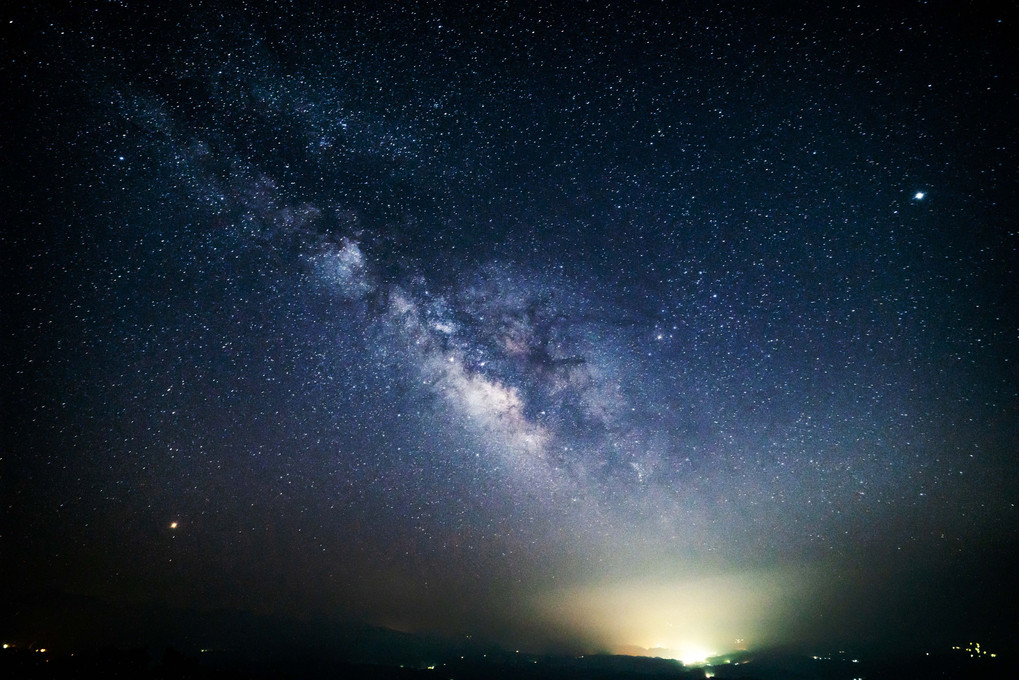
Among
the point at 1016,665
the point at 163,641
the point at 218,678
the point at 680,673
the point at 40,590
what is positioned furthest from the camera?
the point at 40,590

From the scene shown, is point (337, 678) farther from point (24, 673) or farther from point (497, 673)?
point (24, 673)

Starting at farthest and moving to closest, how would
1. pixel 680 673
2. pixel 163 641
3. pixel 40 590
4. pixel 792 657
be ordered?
pixel 40 590 → pixel 163 641 → pixel 792 657 → pixel 680 673

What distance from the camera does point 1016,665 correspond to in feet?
313

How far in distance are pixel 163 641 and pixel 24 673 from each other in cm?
22619

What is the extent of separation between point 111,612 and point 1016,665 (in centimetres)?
32515

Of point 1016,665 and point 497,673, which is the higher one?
point 1016,665

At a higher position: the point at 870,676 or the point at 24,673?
the point at 24,673

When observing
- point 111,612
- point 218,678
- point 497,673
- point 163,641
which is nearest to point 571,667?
point 497,673

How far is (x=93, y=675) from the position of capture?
3011 cm

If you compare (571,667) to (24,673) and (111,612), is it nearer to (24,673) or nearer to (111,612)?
(24,673)

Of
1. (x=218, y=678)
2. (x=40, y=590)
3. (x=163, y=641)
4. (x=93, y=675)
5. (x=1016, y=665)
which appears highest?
(x=93, y=675)

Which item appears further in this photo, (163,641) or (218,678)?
(163,641)

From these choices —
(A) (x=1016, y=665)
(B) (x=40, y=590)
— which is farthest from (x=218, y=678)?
(B) (x=40, y=590)

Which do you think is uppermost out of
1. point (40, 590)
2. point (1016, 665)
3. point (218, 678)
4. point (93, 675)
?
point (93, 675)
